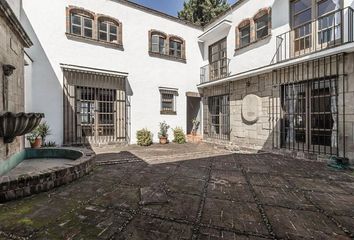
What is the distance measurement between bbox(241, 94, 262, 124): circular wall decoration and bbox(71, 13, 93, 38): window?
715cm

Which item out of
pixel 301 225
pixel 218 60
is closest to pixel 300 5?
pixel 218 60

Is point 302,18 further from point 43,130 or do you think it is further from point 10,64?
point 43,130

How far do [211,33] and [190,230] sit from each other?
10.4m

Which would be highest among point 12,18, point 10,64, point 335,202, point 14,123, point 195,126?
point 12,18

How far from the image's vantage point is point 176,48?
438 inches

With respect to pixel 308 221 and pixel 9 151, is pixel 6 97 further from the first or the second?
pixel 308 221

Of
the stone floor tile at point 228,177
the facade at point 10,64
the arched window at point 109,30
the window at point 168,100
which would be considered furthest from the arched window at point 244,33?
the facade at point 10,64

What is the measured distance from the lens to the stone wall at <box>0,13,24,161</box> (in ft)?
12.6

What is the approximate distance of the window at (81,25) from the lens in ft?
27.1

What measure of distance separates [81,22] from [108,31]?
3.62 ft

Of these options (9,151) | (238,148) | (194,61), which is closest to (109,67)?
(194,61)

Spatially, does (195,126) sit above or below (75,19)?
below

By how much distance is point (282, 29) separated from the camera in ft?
23.8

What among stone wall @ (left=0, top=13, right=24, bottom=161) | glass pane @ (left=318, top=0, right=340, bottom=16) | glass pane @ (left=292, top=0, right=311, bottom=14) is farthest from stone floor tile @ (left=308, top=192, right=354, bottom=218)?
glass pane @ (left=292, top=0, right=311, bottom=14)
